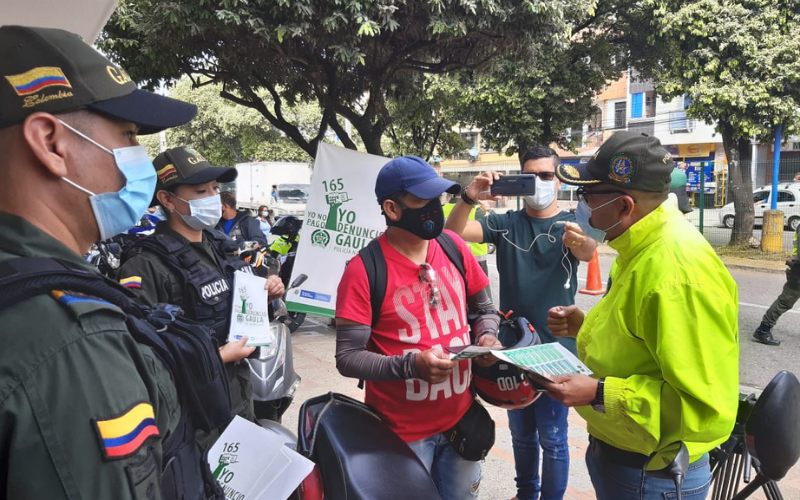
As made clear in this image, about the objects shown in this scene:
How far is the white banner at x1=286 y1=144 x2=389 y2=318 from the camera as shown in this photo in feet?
17.3

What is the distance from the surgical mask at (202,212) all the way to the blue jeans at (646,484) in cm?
210

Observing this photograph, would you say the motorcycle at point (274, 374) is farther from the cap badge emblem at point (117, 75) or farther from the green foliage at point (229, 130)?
the green foliage at point (229, 130)

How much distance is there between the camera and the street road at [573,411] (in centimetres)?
328

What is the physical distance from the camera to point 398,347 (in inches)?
80.8

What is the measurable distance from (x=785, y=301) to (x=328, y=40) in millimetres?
5951

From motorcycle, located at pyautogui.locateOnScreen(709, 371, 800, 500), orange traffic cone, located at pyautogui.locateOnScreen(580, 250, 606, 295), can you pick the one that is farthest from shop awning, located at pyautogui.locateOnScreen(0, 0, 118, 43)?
orange traffic cone, located at pyautogui.locateOnScreen(580, 250, 606, 295)

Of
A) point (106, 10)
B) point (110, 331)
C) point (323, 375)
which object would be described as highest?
point (106, 10)

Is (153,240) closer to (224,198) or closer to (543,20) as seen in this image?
(224,198)

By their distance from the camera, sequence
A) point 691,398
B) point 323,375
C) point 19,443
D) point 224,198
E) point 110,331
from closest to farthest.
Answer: point 19,443
point 110,331
point 691,398
point 323,375
point 224,198

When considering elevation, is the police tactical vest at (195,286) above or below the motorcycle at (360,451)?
above

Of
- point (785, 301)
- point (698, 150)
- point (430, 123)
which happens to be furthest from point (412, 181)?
point (698, 150)

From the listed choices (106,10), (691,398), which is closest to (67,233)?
(691,398)

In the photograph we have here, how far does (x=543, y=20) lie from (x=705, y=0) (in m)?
9.15

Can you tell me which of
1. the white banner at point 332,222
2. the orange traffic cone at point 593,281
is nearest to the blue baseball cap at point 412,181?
the white banner at point 332,222
